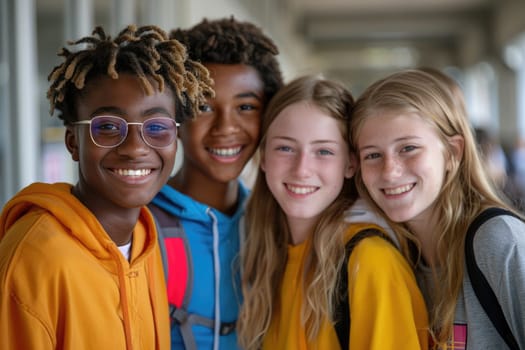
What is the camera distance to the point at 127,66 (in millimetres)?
1469

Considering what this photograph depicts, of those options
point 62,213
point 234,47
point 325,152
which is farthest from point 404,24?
point 62,213

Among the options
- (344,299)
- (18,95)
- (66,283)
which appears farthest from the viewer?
(18,95)

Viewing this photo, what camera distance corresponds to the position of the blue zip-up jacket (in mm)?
1911

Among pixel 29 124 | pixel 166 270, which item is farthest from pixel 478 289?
pixel 29 124

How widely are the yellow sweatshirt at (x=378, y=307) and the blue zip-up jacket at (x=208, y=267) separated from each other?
25 cm

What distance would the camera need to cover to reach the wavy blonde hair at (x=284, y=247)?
179cm

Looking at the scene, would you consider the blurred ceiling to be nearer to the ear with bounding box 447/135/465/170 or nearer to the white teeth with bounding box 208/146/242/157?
the white teeth with bounding box 208/146/242/157

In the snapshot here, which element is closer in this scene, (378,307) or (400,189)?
(378,307)

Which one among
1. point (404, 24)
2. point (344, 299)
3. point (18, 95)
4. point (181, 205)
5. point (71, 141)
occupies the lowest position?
point (344, 299)

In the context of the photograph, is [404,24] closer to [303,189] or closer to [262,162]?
[262,162]

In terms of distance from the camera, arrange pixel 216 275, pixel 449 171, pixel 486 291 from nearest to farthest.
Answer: pixel 486 291, pixel 449 171, pixel 216 275

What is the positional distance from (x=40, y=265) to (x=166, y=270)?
56 centimetres

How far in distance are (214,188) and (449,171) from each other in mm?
855

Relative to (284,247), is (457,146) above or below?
above
